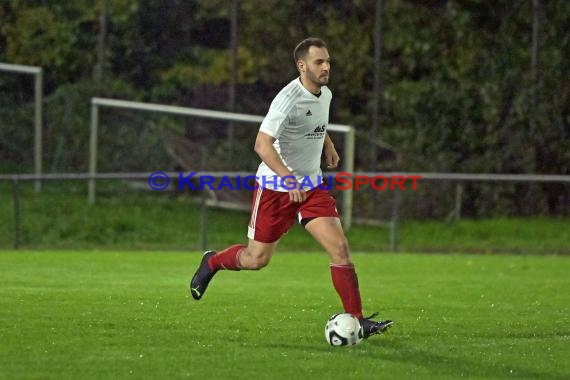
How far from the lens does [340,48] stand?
79.3 feet

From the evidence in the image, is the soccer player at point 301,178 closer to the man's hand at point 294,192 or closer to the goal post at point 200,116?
the man's hand at point 294,192

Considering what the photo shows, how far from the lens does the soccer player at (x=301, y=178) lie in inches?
383

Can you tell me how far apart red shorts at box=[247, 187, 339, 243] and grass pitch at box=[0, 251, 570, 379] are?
0.74 metres

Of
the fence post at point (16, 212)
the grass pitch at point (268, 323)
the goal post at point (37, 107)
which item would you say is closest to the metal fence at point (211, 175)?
the fence post at point (16, 212)

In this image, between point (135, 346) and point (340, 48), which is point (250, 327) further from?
point (340, 48)

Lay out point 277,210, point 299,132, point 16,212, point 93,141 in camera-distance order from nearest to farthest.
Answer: point 299,132 → point 277,210 → point 16,212 → point 93,141

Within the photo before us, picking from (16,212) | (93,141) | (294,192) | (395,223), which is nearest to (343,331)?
(294,192)

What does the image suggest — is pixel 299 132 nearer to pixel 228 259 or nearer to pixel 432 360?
pixel 228 259

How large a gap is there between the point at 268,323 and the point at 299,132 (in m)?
1.61

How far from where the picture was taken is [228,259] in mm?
10820

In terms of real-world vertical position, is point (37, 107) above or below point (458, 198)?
above

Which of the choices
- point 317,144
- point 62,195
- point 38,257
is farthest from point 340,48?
point 317,144

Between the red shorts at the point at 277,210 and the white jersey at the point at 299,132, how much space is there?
78 millimetres

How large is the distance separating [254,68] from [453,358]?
1569cm
